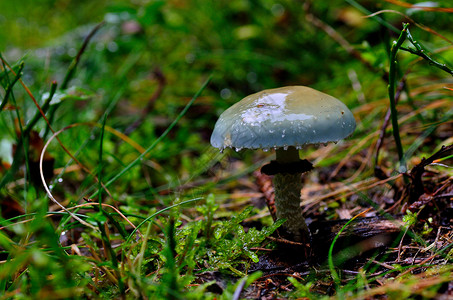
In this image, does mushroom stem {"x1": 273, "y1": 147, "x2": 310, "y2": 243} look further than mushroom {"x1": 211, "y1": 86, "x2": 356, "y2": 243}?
Yes

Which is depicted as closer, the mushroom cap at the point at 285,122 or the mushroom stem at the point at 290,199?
the mushroom cap at the point at 285,122

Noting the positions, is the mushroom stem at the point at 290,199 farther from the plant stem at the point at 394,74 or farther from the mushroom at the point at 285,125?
the plant stem at the point at 394,74

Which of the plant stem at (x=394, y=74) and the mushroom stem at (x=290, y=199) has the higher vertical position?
the plant stem at (x=394, y=74)

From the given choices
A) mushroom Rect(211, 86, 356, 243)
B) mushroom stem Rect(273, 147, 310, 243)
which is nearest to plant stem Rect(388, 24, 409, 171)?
mushroom Rect(211, 86, 356, 243)

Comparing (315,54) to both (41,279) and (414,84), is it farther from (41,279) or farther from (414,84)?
(41,279)

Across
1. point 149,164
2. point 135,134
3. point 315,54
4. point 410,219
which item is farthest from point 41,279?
point 315,54

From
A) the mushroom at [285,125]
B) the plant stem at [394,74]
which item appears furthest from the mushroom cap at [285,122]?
the plant stem at [394,74]

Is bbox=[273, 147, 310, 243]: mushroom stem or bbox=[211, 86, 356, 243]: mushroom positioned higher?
bbox=[211, 86, 356, 243]: mushroom

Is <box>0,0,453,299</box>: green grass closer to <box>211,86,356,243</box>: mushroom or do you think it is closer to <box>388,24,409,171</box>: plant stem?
<box>388,24,409,171</box>: plant stem
